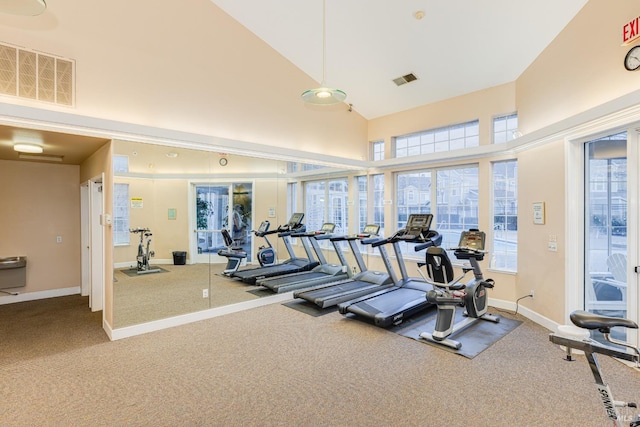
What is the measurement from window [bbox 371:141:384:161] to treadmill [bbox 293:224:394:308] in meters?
2.00

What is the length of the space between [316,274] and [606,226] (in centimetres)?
479

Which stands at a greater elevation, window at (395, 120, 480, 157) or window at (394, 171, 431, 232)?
window at (395, 120, 480, 157)

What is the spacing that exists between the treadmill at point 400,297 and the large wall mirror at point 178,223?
1903 millimetres

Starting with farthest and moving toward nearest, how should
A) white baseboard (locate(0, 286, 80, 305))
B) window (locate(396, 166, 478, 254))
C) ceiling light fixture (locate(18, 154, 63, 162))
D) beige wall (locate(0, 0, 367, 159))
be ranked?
window (locate(396, 166, 478, 254)), white baseboard (locate(0, 286, 80, 305)), ceiling light fixture (locate(18, 154, 63, 162)), beige wall (locate(0, 0, 367, 159))

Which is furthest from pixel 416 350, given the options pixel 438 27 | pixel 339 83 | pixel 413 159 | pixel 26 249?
pixel 26 249

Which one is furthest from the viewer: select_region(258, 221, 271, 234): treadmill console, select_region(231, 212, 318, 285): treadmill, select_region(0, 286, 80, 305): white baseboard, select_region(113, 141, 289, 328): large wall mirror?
select_region(258, 221, 271, 234): treadmill console

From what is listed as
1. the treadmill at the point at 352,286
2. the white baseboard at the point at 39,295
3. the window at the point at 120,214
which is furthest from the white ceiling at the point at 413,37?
the white baseboard at the point at 39,295

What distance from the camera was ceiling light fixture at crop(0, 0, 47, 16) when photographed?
246cm

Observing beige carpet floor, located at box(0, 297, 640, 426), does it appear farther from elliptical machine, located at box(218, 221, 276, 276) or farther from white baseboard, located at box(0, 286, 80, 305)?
white baseboard, located at box(0, 286, 80, 305)

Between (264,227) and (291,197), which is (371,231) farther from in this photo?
(264,227)

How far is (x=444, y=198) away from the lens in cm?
646

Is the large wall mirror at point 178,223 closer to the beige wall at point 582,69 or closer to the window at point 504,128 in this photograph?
the window at point 504,128

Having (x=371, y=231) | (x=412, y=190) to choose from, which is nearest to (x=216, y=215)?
(x=371, y=231)

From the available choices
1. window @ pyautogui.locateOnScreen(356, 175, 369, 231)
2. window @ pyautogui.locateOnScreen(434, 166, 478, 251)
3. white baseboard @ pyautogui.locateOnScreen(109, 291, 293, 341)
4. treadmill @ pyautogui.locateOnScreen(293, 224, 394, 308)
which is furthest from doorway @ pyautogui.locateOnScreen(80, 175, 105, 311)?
window @ pyautogui.locateOnScreen(434, 166, 478, 251)
